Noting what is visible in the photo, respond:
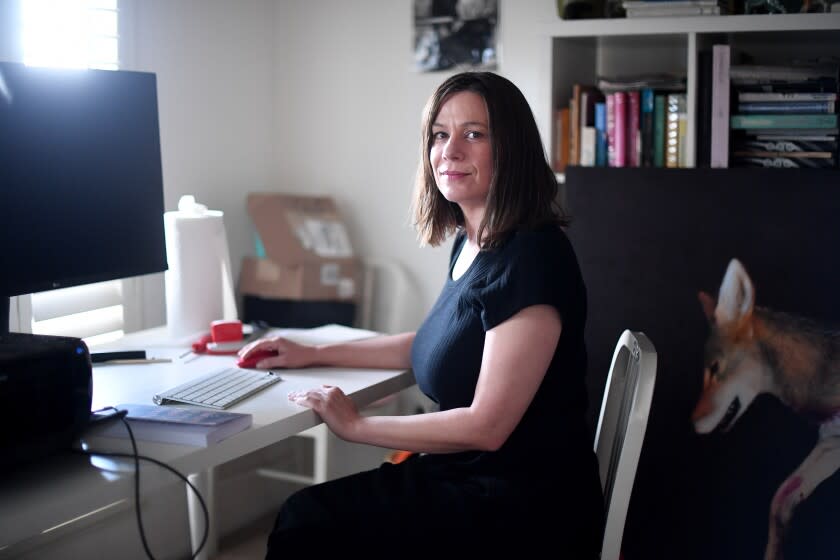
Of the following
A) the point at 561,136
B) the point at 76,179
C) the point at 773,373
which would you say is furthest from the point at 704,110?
the point at 76,179

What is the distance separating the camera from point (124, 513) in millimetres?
2492

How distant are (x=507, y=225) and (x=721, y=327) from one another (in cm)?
81

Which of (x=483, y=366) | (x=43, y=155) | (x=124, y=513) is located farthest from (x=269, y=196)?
(x=483, y=366)

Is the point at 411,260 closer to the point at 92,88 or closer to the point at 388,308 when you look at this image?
the point at 388,308

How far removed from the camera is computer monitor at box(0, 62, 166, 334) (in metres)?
1.59

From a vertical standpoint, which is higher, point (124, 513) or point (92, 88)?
point (92, 88)

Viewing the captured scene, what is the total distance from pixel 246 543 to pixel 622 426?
1566 millimetres

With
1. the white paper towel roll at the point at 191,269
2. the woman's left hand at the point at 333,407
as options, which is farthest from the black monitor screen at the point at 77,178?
the woman's left hand at the point at 333,407

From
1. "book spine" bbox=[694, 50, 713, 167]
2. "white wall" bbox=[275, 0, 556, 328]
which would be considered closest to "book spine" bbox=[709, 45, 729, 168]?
"book spine" bbox=[694, 50, 713, 167]

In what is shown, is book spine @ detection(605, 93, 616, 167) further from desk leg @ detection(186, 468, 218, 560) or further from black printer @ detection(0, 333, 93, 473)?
black printer @ detection(0, 333, 93, 473)

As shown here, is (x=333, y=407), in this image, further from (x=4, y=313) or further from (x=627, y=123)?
(x=627, y=123)

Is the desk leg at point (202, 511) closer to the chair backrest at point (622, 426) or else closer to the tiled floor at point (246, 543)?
the tiled floor at point (246, 543)

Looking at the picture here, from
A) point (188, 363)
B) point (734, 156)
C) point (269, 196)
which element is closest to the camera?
point (188, 363)

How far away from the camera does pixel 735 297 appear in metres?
2.21
